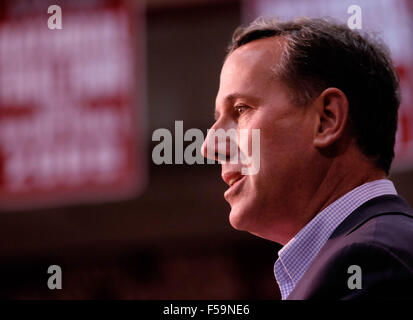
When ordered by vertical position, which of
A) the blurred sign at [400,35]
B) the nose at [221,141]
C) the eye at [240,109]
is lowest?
the nose at [221,141]

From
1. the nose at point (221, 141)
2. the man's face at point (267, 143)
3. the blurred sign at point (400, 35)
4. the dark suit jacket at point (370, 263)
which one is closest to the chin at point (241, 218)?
the man's face at point (267, 143)

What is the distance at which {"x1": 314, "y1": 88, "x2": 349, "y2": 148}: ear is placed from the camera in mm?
1310

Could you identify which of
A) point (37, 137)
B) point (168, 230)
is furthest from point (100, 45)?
point (168, 230)

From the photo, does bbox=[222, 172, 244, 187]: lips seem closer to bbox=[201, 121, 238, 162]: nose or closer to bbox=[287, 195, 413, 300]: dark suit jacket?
bbox=[201, 121, 238, 162]: nose

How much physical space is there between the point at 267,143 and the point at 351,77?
0.21 m

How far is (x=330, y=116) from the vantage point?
133 centimetres

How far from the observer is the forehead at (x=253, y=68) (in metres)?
1.35

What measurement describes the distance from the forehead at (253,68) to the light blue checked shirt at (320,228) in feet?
0.89

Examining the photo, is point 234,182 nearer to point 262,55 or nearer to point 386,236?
point 262,55

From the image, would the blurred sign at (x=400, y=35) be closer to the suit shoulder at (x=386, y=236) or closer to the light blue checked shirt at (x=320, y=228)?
the light blue checked shirt at (x=320, y=228)

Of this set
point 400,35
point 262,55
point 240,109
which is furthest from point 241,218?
point 400,35
